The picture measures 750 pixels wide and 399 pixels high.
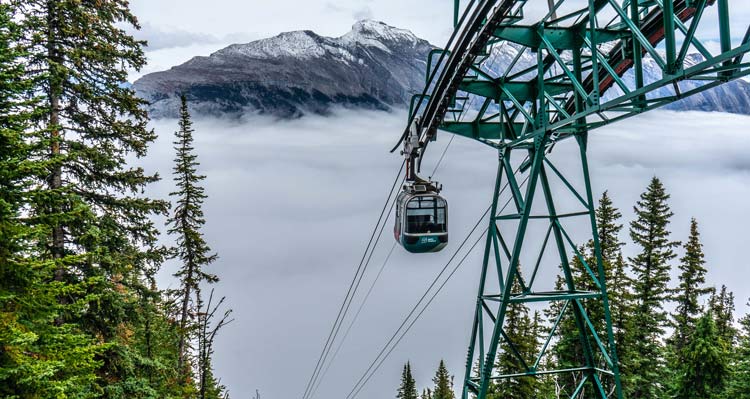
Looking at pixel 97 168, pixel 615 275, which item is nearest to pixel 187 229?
pixel 97 168

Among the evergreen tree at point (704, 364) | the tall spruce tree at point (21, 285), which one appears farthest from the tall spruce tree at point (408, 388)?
the tall spruce tree at point (21, 285)

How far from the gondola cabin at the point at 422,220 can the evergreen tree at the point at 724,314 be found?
26662 mm

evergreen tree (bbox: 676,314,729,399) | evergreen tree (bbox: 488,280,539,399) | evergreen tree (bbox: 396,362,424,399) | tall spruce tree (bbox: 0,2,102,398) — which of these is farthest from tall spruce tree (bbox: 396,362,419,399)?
tall spruce tree (bbox: 0,2,102,398)

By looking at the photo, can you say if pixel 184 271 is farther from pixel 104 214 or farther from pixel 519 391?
pixel 519 391

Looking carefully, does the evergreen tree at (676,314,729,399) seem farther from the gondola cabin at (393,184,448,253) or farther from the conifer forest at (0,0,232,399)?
the conifer forest at (0,0,232,399)

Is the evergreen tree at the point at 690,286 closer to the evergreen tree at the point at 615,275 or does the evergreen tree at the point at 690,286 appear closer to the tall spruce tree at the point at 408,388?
the evergreen tree at the point at 615,275

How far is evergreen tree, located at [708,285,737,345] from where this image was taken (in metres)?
36.7

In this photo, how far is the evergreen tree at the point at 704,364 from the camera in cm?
2258

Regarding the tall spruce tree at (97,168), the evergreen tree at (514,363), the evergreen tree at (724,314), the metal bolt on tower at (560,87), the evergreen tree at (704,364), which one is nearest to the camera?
the metal bolt on tower at (560,87)

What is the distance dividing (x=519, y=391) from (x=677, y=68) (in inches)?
865

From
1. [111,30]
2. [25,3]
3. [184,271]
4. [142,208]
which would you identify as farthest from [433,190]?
[184,271]

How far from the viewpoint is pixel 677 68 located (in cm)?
652

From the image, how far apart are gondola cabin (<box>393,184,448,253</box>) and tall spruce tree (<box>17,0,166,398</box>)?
24.7ft

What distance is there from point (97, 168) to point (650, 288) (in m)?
28.7
